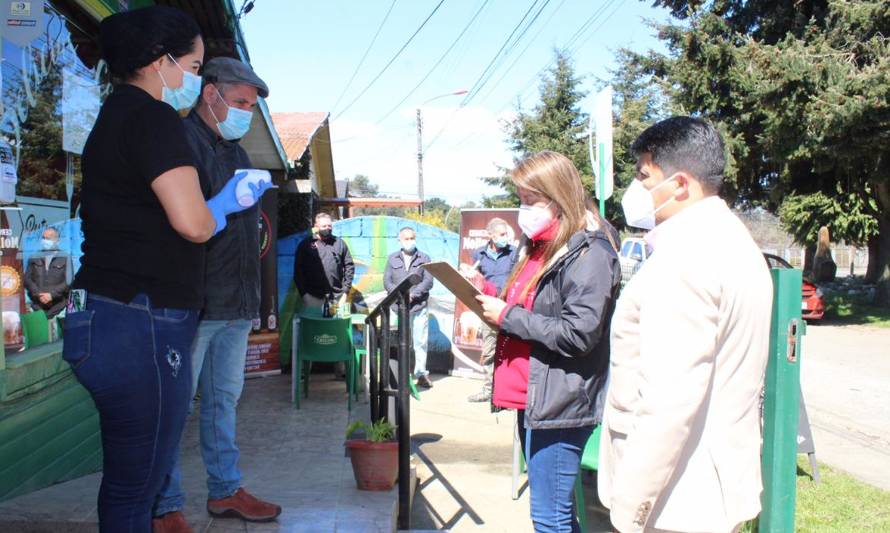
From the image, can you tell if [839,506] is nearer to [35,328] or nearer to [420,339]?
[35,328]

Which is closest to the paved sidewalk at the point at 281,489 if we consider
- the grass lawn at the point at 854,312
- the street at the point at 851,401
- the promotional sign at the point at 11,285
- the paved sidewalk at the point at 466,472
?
the paved sidewalk at the point at 466,472

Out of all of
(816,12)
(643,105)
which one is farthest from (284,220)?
(643,105)

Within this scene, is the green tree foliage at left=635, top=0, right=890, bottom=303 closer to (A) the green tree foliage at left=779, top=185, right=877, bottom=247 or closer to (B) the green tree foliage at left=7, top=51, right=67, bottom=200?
(A) the green tree foliage at left=779, top=185, right=877, bottom=247

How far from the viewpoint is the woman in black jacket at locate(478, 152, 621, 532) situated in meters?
2.52

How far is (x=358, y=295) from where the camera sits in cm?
1047

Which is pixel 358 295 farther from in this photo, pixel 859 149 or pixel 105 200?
pixel 859 149

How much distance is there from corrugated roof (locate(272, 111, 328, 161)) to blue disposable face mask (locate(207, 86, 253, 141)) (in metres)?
8.62

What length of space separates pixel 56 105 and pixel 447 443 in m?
4.07

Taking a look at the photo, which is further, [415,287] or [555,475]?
[415,287]

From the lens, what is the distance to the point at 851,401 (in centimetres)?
850

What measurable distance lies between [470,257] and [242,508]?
297 inches

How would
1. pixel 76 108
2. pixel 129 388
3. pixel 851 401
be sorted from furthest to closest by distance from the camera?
pixel 851 401 → pixel 76 108 → pixel 129 388

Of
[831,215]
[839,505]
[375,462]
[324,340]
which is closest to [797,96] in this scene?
[831,215]

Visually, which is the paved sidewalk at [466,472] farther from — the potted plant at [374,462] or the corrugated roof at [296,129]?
the corrugated roof at [296,129]
